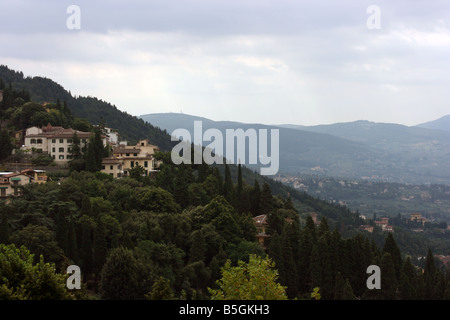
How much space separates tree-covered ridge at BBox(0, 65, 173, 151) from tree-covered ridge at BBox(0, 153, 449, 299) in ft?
288

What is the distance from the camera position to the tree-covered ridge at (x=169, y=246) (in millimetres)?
41156

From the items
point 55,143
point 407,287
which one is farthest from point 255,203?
point 55,143

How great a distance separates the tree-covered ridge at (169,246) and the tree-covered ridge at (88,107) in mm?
87786

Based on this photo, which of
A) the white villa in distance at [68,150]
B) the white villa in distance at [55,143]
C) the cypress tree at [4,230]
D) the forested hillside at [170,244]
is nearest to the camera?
the cypress tree at [4,230]

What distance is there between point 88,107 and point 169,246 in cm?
12593

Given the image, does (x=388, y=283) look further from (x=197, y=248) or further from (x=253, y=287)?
(x=253, y=287)

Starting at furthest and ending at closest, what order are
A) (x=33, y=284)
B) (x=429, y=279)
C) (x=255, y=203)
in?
(x=255, y=203) → (x=429, y=279) → (x=33, y=284)

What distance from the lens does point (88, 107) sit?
544ft

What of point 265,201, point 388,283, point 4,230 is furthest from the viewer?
point 265,201

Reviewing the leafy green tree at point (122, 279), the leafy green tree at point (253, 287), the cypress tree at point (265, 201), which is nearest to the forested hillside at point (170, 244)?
the leafy green tree at point (122, 279)

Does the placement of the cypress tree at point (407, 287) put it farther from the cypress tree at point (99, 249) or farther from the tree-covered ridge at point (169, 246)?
the cypress tree at point (99, 249)

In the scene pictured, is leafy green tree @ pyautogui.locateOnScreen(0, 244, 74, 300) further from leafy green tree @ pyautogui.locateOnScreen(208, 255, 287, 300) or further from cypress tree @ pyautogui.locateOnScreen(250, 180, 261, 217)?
cypress tree @ pyautogui.locateOnScreen(250, 180, 261, 217)

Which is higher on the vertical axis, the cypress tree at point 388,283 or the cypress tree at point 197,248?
the cypress tree at point 197,248
